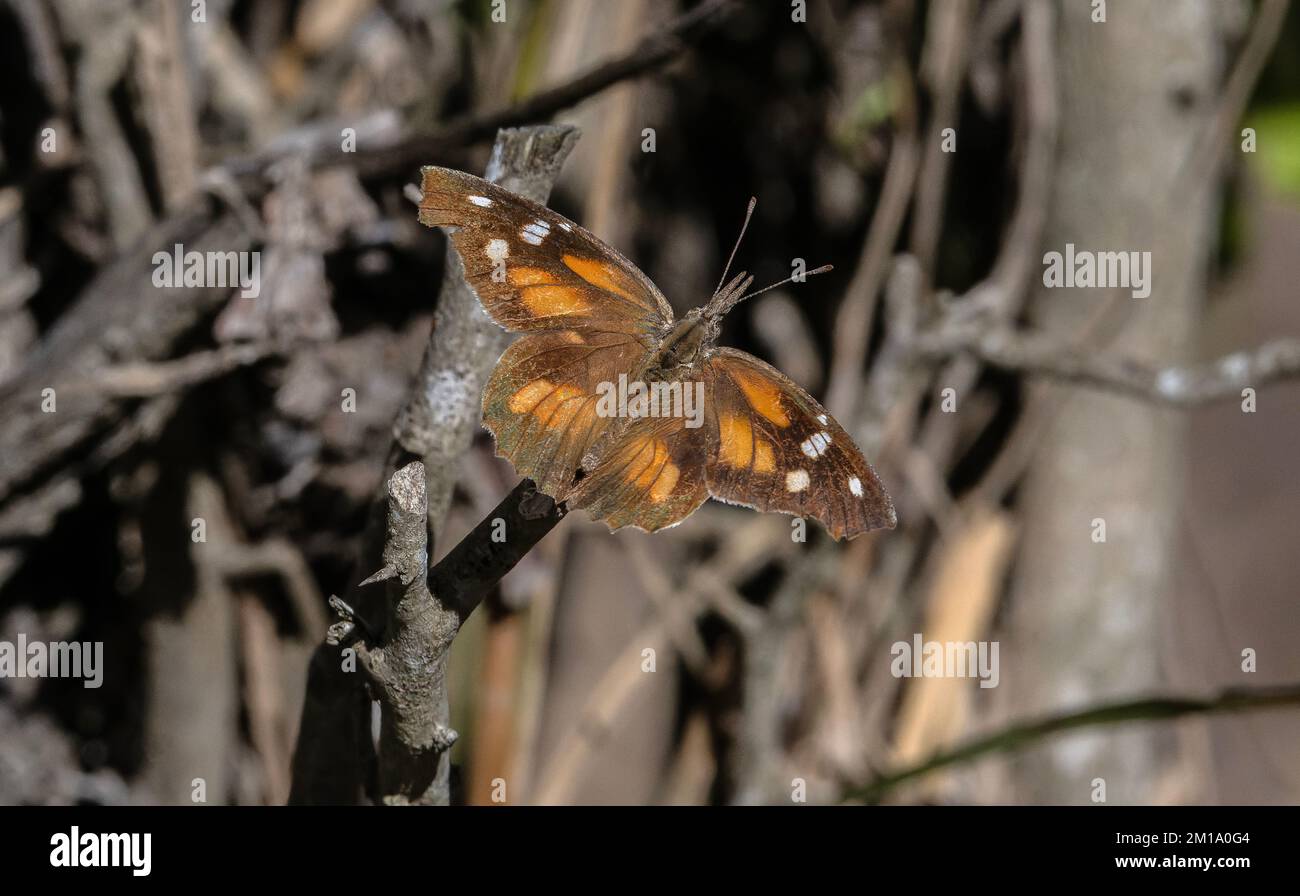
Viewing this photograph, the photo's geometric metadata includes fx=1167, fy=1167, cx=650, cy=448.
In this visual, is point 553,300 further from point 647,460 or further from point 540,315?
point 647,460

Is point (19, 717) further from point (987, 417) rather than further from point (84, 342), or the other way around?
point (987, 417)

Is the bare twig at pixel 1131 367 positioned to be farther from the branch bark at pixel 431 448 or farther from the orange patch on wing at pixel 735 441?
the branch bark at pixel 431 448

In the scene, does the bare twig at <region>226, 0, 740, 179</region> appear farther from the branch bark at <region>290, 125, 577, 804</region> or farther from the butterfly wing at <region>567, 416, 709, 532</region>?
the butterfly wing at <region>567, 416, 709, 532</region>

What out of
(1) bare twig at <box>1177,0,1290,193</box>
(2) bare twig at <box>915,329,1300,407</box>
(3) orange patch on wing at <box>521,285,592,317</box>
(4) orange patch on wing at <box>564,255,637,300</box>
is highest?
(1) bare twig at <box>1177,0,1290,193</box>

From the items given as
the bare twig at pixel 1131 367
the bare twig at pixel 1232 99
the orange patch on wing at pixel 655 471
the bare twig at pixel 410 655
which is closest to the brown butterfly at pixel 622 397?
the orange patch on wing at pixel 655 471

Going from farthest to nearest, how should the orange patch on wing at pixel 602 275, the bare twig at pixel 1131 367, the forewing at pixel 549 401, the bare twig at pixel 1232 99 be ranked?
the bare twig at pixel 1232 99 → the bare twig at pixel 1131 367 → the orange patch on wing at pixel 602 275 → the forewing at pixel 549 401

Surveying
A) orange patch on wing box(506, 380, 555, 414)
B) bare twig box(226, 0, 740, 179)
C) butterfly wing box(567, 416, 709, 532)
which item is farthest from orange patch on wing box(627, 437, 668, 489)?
bare twig box(226, 0, 740, 179)
